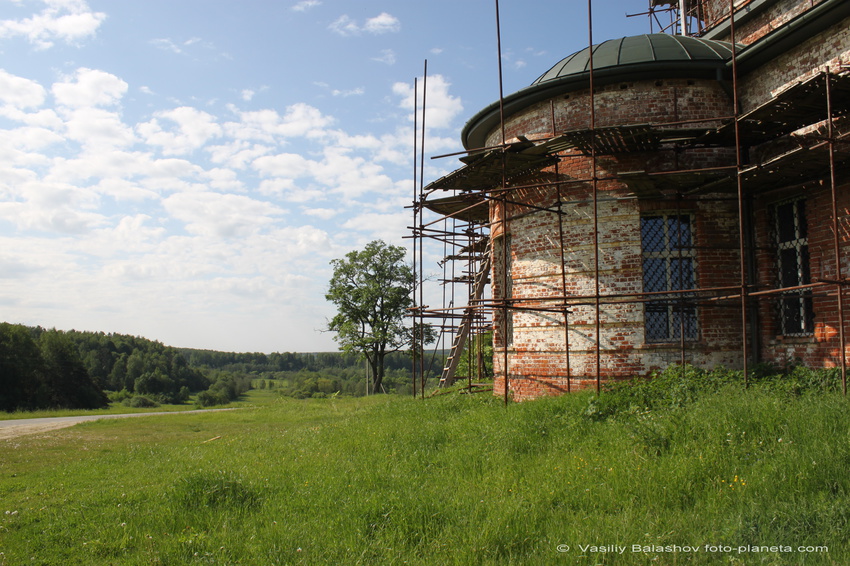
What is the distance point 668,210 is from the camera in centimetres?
1149

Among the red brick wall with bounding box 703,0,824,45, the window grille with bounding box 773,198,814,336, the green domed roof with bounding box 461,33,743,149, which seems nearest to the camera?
the window grille with bounding box 773,198,814,336

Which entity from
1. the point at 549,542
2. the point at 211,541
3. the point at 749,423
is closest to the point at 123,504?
the point at 211,541

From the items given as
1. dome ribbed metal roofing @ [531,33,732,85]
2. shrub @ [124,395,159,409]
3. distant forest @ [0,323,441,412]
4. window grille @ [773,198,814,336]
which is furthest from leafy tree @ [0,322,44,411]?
window grille @ [773,198,814,336]

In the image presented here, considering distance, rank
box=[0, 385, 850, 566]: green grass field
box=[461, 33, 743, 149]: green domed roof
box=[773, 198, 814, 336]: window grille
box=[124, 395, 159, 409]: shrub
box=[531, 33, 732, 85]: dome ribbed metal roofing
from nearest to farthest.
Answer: box=[0, 385, 850, 566]: green grass field
box=[773, 198, 814, 336]: window grille
box=[461, 33, 743, 149]: green domed roof
box=[531, 33, 732, 85]: dome ribbed metal roofing
box=[124, 395, 159, 409]: shrub

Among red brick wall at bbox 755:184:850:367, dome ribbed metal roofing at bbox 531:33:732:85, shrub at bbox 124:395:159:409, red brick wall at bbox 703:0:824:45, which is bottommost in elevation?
shrub at bbox 124:395:159:409

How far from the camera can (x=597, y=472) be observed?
678 centimetres

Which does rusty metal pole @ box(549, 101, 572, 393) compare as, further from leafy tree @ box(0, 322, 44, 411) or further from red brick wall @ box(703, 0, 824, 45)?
leafy tree @ box(0, 322, 44, 411)

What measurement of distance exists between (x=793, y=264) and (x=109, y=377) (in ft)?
235

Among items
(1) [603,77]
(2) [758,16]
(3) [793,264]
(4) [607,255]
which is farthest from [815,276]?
(2) [758,16]

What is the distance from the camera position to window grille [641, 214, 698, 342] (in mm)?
11227

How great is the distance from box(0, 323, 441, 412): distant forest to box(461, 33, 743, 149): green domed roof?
13.9 m

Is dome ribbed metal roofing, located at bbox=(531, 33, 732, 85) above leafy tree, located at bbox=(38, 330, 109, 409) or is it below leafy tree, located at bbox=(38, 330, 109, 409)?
above

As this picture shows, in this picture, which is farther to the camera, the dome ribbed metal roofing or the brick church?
the dome ribbed metal roofing

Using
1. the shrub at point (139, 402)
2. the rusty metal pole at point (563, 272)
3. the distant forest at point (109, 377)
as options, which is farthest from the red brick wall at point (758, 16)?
the shrub at point (139, 402)
